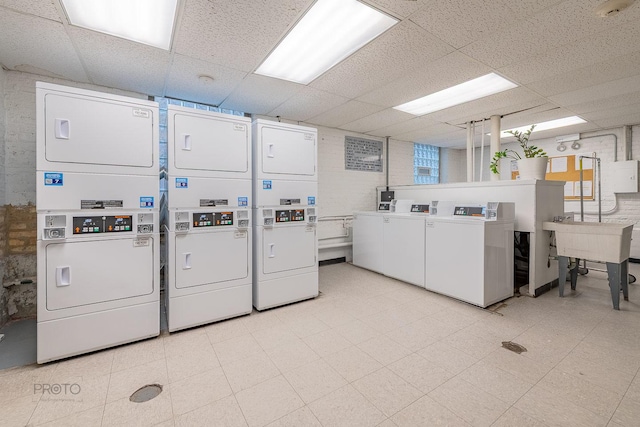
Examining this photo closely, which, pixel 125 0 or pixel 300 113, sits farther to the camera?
pixel 300 113

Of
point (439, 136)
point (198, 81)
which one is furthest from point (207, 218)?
point (439, 136)

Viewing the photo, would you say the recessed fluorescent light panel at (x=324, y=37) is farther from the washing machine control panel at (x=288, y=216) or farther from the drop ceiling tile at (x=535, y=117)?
the drop ceiling tile at (x=535, y=117)

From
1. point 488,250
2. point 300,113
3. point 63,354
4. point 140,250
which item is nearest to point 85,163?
point 140,250

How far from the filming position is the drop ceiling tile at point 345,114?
397 centimetres

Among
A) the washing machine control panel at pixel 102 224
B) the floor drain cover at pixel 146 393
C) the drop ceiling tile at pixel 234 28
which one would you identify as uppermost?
the drop ceiling tile at pixel 234 28

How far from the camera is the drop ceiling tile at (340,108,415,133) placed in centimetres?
430

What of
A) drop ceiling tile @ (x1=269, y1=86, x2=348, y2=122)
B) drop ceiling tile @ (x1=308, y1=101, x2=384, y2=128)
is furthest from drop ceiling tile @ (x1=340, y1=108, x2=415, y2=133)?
drop ceiling tile @ (x1=269, y1=86, x2=348, y2=122)

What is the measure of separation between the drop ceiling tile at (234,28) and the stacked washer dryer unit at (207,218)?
0.55 m

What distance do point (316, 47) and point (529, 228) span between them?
3194mm

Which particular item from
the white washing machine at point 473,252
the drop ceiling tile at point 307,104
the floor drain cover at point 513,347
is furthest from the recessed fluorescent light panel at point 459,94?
the floor drain cover at point 513,347

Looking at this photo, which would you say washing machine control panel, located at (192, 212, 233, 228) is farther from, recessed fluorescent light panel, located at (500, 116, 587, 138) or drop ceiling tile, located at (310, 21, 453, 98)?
recessed fluorescent light panel, located at (500, 116, 587, 138)

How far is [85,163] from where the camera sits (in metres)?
2.19

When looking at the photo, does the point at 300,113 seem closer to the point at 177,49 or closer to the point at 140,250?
the point at 177,49

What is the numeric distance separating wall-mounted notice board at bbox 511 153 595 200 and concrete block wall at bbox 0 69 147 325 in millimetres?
8496
